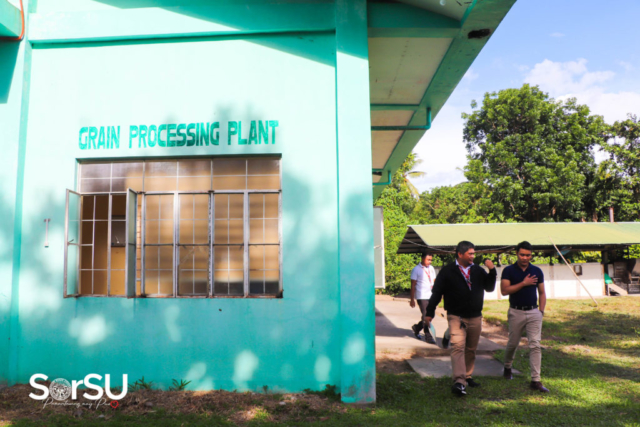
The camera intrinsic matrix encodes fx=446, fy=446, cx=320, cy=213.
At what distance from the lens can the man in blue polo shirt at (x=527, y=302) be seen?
5430 millimetres

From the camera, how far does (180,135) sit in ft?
18.6

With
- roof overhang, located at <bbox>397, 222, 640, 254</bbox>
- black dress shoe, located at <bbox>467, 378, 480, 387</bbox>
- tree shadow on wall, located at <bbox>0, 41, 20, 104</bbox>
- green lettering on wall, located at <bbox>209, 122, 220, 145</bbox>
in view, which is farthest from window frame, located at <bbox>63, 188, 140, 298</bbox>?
roof overhang, located at <bbox>397, 222, 640, 254</bbox>

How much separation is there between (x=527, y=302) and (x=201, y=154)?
4.52 metres

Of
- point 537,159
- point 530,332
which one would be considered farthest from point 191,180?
point 537,159

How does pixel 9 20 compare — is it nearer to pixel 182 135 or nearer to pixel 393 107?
pixel 182 135

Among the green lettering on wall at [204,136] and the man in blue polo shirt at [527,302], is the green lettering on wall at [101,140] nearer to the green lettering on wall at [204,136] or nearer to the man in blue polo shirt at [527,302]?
the green lettering on wall at [204,136]

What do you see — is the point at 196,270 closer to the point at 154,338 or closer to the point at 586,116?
the point at 154,338

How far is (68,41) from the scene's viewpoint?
5840 millimetres

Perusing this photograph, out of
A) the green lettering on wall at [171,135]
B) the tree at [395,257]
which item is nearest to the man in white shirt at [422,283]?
the green lettering on wall at [171,135]

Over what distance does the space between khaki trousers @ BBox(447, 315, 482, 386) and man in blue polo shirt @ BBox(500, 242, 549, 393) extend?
25.8 inches

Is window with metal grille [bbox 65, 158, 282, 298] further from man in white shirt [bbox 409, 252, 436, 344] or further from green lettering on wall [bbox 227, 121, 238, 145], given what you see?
man in white shirt [bbox 409, 252, 436, 344]

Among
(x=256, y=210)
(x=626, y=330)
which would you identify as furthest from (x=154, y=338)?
(x=626, y=330)

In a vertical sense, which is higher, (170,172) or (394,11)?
(394,11)

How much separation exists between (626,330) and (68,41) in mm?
11772
